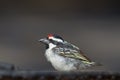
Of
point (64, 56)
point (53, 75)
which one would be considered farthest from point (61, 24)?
point (53, 75)

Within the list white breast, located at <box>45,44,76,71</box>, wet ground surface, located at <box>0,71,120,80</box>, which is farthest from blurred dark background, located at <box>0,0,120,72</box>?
wet ground surface, located at <box>0,71,120,80</box>

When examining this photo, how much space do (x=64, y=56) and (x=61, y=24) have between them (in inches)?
224

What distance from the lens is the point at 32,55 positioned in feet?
31.8

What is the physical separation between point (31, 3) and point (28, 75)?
25.9 ft

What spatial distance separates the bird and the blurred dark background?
14.7 ft

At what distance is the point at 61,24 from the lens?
10.8 metres

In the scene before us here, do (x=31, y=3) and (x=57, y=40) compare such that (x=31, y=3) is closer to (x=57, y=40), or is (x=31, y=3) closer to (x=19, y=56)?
(x=19, y=56)

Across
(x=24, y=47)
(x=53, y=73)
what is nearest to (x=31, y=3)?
(x=24, y=47)

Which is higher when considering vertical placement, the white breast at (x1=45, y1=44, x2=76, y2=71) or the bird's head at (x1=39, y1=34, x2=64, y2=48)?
the bird's head at (x1=39, y1=34, x2=64, y2=48)

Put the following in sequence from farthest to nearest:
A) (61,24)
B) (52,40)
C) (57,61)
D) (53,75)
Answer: (61,24) → (52,40) → (57,61) → (53,75)

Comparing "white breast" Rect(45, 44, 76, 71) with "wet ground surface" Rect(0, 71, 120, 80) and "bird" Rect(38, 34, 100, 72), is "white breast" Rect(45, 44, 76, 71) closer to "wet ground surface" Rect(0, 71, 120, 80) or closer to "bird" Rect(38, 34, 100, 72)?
"bird" Rect(38, 34, 100, 72)

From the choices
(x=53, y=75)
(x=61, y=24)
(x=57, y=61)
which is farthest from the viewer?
(x=61, y=24)

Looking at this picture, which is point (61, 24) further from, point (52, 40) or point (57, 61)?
point (57, 61)

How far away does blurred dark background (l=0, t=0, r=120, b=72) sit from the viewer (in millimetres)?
10055
